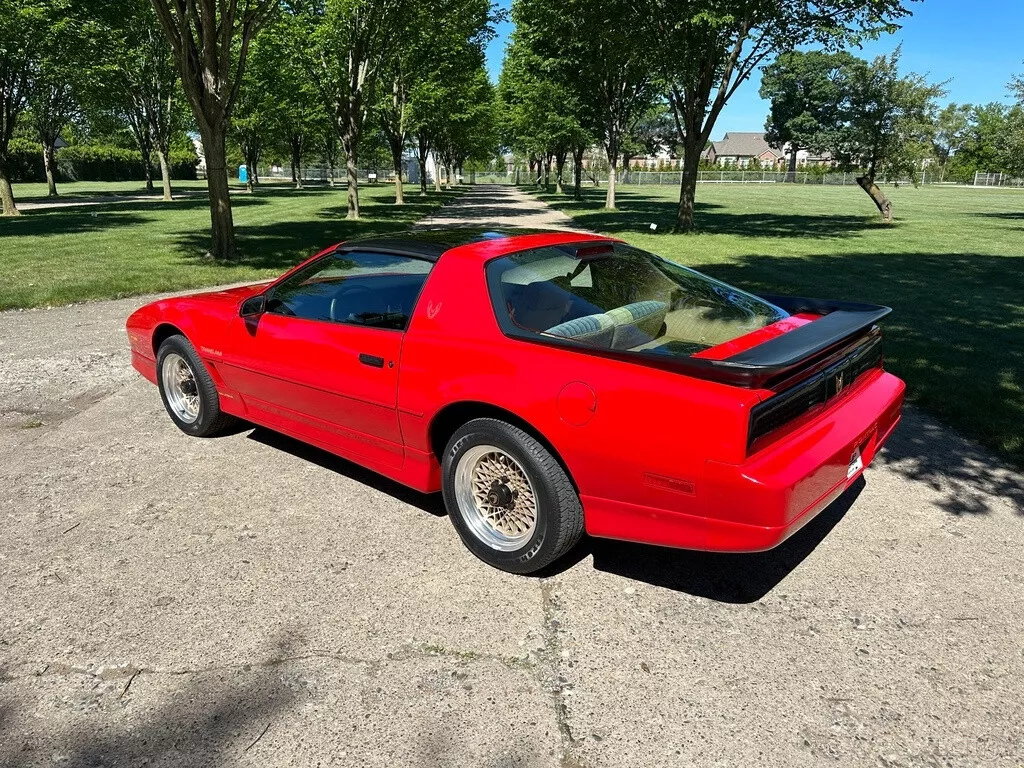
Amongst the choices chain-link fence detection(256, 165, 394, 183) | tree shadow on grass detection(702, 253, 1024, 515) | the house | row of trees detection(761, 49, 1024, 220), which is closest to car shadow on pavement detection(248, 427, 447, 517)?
tree shadow on grass detection(702, 253, 1024, 515)

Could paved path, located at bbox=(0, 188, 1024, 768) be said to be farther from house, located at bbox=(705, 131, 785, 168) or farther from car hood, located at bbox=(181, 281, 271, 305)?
house, located at bbox=(705, 131, 785, 168)

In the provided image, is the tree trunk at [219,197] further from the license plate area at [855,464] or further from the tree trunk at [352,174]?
the license plate area at [855,464]

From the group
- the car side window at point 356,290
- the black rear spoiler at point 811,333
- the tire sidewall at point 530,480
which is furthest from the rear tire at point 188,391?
the black rear spoiler at point 811,333

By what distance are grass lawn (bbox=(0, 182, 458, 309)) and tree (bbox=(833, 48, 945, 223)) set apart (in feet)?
48.8

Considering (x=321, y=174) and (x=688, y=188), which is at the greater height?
(x=321, y=174)

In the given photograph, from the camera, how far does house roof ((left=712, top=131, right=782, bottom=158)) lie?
134750 millimetres

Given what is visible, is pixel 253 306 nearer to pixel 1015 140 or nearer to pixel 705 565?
pixel 705 565

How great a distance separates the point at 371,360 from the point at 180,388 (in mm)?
2150

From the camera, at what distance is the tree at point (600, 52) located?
57.8 ft

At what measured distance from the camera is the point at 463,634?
2672 mm

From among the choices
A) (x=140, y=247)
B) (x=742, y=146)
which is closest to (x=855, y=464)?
(x=140, y=247)

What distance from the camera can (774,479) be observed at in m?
2.40

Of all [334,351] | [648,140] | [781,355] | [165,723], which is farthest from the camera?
[648,140]

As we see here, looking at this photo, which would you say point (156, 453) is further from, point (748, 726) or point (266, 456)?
point (748, 726)
